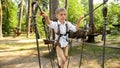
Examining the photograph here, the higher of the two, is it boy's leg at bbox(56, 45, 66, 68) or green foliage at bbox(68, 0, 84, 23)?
green foliage at bbox(68, 0, 84, 23)

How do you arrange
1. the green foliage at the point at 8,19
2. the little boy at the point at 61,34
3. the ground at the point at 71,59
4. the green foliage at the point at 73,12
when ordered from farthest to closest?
the green foliage at the point at 73,12, the green foliage at the point at 8,19, the ground at the point at 71,59, the little boy at the point at 61,34

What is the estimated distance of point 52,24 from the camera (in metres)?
3.85

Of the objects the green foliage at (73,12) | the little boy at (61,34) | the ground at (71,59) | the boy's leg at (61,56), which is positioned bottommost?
the ground at (71,59)

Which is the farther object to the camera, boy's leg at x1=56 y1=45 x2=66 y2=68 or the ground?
the ground

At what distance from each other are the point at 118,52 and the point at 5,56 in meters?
4.98

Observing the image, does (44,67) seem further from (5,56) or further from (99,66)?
(5,56)

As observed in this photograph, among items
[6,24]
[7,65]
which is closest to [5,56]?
[7,65]

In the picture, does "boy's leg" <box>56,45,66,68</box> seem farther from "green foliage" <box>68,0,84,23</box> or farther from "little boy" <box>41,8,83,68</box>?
"green foliage" <box>68,0,84,23</box>

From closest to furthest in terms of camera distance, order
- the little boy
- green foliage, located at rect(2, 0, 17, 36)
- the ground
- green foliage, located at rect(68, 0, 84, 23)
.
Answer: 1. the little boy
2. the ground
3. green foliage, located at rect(2, 0, 17, 36)
4. green foliage, located at rect(68, 0, 84, 23)

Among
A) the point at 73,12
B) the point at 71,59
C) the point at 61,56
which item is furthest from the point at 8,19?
the point at 61,56

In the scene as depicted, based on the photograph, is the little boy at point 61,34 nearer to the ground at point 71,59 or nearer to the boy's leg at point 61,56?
the boy's leg at point 61,56

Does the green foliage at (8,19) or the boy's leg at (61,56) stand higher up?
the green foliage at (8,19)

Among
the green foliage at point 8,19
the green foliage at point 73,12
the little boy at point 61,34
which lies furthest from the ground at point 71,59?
the green foliage at point 73,12

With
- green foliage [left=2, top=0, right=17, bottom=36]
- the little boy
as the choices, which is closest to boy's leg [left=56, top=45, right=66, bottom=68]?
the little boy
